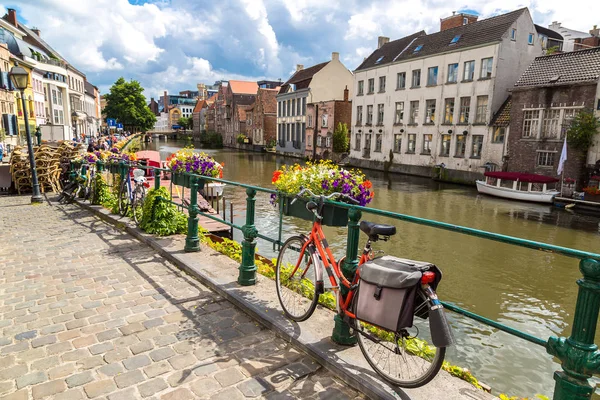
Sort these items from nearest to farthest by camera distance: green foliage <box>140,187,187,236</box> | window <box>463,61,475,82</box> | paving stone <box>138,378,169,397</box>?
paving stone <box>138,378,169,397</box>, green foliage <box>140,187,187,236</box>, window <box>463,61,475,82</box>

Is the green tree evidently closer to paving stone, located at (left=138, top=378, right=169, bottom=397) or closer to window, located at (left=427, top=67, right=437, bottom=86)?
window, located at (left=427, top=67, right=437, bottom=86)

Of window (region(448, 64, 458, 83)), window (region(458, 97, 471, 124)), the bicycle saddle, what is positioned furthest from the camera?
window (region(448, 64, 458, 83))

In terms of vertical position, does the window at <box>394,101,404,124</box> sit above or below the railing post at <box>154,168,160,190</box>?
above

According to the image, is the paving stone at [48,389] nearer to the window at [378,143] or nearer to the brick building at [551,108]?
the brick building at [551,108]

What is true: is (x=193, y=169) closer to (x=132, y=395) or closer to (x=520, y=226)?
(x=132, y=395)

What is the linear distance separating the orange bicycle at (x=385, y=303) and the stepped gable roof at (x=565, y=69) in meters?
25.8

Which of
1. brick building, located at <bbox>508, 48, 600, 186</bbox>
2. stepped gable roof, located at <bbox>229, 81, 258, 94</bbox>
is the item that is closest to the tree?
stepped gable roof, located at <bbox>229, 81, 258, 94</bbox>

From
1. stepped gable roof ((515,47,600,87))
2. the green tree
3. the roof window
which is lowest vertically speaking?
the green tree

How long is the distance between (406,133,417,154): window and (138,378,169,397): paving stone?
34430mm

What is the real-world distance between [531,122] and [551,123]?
122 centimetres

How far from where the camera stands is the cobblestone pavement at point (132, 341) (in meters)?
3.10

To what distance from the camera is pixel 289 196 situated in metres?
4.46

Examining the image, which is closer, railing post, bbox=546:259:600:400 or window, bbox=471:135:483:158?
railing post, bbox=546:259:600:400

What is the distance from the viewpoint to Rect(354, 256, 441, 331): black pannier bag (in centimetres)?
255
